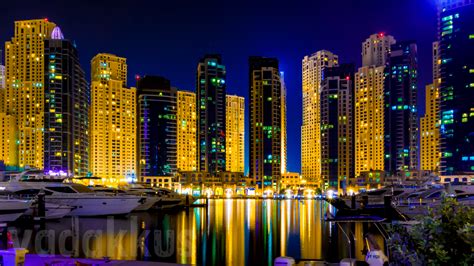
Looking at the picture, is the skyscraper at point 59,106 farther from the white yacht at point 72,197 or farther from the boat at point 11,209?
the boat at point 11,209

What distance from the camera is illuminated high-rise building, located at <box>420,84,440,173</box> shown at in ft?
605

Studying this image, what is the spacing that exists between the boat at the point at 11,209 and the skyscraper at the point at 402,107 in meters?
148

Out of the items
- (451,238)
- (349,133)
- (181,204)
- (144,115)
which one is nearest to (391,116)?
(349,133)

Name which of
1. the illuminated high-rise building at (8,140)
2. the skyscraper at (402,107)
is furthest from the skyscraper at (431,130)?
the illuminated high-rise building at (8,140)

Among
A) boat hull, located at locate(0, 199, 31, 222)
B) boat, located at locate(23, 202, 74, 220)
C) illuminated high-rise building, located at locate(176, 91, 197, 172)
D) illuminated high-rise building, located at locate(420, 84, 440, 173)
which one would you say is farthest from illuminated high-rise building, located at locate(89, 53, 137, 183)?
boat hull, located at locate(0, 199, 31, 222)

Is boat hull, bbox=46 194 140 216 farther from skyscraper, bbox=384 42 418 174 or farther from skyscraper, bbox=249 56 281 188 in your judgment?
skyscraper, bbox=384 42 418 174

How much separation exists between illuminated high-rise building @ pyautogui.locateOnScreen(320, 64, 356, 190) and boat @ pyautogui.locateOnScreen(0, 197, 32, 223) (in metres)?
152

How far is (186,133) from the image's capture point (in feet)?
630

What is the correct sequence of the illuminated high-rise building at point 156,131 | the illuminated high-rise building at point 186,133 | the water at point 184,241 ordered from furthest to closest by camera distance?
the illuminated high-rise building at point 186,133, the illuminated high-rise building at point 156,131, the water at point 184,241

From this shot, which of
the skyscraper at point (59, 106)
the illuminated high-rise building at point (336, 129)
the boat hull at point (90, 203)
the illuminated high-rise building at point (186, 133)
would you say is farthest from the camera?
the illuminated high-rise building at point (186, 133)

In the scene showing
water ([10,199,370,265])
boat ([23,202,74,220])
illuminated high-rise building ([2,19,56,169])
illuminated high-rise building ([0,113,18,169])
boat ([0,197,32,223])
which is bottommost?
water ([10,199,370,265])

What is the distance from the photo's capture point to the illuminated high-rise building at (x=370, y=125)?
185 meters

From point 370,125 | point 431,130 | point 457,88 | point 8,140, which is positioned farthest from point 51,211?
point 431,130

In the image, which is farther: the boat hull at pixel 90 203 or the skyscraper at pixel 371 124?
the skyscraper at pixel 371 124
